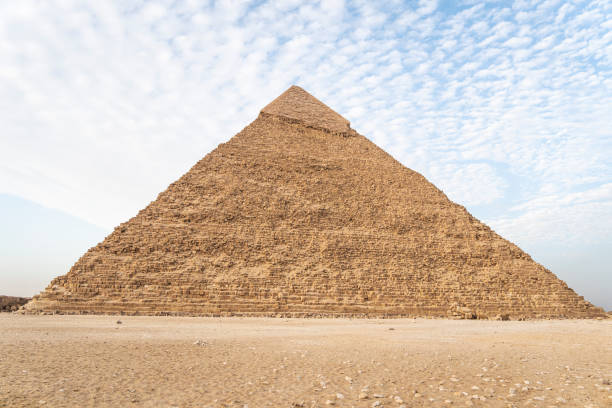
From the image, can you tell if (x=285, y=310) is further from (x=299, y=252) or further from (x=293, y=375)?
(x=293, y=375)

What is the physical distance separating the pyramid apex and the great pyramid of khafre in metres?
2.82

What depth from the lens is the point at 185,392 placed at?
3.61 m

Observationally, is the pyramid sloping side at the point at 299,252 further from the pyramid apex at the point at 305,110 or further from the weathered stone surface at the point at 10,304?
the weathered stone surface at the point at 10,304

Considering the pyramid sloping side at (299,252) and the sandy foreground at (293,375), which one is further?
the pyramid sloping side at (299,252)

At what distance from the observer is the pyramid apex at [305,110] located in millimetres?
32750

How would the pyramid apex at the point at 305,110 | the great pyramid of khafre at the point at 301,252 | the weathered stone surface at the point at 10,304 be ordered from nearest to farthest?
the great pyramid of khafre at the point at 301,252 < the weathered stone surface at the point at 10,304 < the pyramid apex at the point at 305,110

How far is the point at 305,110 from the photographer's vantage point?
3431 centimetres

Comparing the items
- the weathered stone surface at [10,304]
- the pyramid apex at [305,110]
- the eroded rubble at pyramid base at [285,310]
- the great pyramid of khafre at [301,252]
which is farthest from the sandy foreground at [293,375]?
the pyramid apex at [305,110]

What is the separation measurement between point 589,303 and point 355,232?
15.1 metres

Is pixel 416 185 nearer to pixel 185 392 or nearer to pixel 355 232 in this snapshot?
pixel 355 232

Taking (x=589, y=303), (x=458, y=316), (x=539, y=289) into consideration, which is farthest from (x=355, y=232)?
(x=589, y=303)

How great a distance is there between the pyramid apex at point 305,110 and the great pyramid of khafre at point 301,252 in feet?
9.24

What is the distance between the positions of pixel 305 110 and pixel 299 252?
17317mm

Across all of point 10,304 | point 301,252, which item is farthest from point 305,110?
point 10,304
